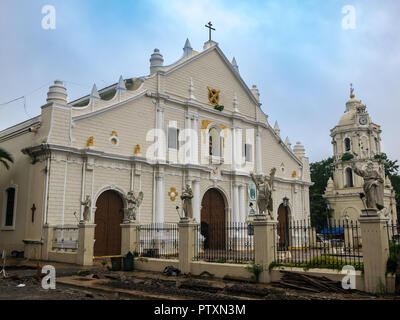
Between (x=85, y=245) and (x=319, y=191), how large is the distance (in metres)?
43.4

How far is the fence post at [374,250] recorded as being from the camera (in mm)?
10836

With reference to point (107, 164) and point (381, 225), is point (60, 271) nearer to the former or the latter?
point (107, 164)

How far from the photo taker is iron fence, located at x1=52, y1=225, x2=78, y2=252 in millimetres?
18734

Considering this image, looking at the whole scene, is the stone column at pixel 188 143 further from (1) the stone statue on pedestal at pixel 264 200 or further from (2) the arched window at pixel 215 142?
(1) the stone statue on pedestal at pixel 264 200

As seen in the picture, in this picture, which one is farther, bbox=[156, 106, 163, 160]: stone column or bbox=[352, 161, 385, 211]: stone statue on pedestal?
bbox=[156, 106, 163, 160]: stone column

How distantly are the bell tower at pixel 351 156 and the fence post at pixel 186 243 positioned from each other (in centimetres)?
3414

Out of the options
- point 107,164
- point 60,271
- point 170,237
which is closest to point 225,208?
point 170,237

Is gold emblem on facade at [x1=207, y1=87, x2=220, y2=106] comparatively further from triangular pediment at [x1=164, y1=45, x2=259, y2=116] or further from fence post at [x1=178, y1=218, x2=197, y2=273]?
fence post at [x1=178, y1=218, x2=197, y2=273]

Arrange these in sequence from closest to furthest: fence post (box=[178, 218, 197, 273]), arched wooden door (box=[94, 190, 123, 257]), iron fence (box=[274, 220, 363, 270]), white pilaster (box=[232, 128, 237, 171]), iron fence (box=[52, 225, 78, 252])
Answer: iron fence (box=[274, 220, 363, 270])
fence post (box=[178, 218, 197, 273])
iron fence (box=[52, 225, 78, 252])
arched wooden door (box=[94, 190, 123, 257])
white pilaster (box=[232, 128, 237, 171])

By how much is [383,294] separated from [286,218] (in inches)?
823

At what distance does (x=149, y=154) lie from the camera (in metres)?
23.6

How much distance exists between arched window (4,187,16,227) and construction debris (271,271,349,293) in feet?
48.6

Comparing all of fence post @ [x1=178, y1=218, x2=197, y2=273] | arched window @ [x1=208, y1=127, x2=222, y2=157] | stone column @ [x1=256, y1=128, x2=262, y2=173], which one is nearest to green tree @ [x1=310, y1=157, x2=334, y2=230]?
stone column @ [x1=256, y1=128, x2=262, y2=173]

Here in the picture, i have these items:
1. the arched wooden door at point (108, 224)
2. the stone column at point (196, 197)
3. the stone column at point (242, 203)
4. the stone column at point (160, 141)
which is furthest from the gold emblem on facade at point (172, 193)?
the stone column at point (242, 203)
